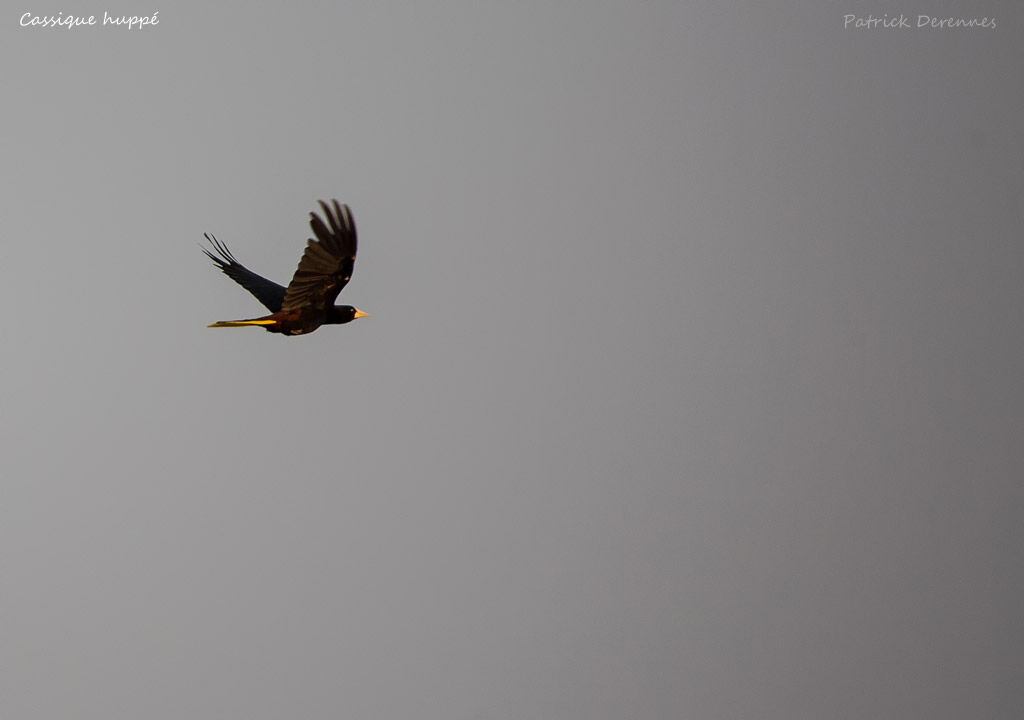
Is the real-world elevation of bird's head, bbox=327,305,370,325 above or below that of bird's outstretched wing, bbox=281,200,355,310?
below

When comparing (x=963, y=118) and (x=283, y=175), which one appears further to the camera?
(x=963, y=118)

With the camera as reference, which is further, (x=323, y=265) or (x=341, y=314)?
(x=341, y=314)

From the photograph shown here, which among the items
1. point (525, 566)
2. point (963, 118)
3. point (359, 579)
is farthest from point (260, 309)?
point (963, 118)

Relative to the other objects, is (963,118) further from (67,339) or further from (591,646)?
(67,339)

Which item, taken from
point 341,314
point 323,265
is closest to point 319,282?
point 323,265

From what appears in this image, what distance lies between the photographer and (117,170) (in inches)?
213

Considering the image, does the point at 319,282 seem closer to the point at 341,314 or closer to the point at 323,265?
the point at 323,265

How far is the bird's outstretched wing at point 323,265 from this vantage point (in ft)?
8.56

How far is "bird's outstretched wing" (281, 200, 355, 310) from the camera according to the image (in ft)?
8.56

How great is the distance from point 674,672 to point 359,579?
1765 millimetres

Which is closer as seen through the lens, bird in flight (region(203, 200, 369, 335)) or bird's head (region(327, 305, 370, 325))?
bird in flight (region(203, 200, 369, 335))

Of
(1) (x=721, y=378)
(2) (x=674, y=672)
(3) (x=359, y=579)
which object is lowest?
(2) (x=674, y=672)

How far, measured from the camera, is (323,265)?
2674 millimetres

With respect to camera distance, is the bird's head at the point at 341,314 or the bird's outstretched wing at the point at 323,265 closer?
the bird's outstretched wing at the point at 323,265
